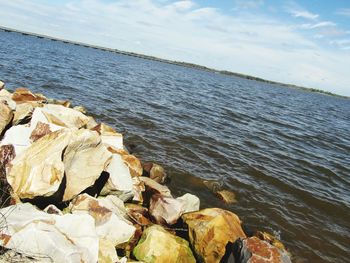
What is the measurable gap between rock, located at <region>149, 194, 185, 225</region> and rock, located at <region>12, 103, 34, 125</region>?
4.28m

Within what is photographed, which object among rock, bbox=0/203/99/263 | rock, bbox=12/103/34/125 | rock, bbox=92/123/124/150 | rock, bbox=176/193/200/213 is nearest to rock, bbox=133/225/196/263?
rock, bbox=0/203/99/263

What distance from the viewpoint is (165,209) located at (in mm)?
8031

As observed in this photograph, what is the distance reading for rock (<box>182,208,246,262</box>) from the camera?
695 centimetres

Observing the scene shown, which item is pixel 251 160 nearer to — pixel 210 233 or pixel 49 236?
pixel 210 233

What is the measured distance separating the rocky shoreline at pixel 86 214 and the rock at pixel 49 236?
0.05ft

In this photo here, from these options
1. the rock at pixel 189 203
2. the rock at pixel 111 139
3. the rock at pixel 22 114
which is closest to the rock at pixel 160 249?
the rock at pixel 189 203

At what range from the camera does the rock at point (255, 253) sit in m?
6.14

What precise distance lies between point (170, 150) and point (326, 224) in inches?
280

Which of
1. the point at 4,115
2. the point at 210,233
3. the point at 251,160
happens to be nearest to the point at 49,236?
the point at 210,233

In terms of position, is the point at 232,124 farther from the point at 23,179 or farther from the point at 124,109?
the point at 23,179

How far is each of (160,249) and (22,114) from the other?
17.9 feet

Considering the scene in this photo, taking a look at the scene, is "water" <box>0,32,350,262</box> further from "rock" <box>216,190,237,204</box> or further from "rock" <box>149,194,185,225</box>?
"rock" <box>149,194,185,225</box>

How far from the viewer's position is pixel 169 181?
11672mm

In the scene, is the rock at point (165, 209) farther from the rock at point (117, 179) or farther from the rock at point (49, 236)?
the rock at point (49, 236)
